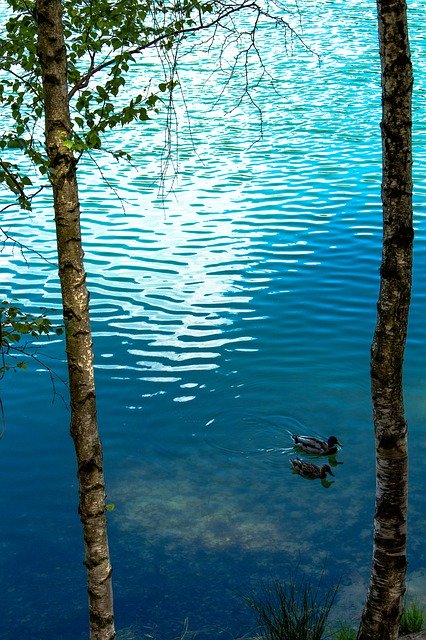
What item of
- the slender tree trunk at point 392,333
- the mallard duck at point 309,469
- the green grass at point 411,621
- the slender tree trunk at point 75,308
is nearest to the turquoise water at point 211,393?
the mallard duck at point 309,469

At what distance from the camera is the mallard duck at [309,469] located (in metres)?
12.9

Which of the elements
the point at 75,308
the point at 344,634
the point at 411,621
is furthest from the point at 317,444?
the point at 75,308

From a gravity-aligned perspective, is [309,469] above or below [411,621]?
above

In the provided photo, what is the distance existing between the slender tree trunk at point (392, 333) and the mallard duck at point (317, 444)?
4949 mm

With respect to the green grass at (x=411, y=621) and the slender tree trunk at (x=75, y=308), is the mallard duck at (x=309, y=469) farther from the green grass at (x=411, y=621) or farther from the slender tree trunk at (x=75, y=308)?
the slender tree trunk at (x=75, y=308)

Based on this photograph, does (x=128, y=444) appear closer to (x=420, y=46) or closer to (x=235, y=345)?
(x=235, y=345)

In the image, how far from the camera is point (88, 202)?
86.4 ft

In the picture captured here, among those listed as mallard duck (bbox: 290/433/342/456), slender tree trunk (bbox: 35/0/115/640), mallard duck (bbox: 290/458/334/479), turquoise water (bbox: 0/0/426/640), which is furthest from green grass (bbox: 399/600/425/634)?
mallard duck (bbox: 290/433/342/456)

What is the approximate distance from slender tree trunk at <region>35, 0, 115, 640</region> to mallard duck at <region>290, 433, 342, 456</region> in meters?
6.21

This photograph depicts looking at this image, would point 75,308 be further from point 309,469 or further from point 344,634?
point 309,469

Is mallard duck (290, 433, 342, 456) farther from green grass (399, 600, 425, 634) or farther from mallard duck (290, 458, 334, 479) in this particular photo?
green grass (399, 600, 425, 634)

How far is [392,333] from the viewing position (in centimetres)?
762

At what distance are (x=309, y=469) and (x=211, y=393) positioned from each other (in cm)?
299

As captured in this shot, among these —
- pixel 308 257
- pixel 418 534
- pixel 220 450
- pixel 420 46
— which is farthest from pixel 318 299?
pixel 420 46
